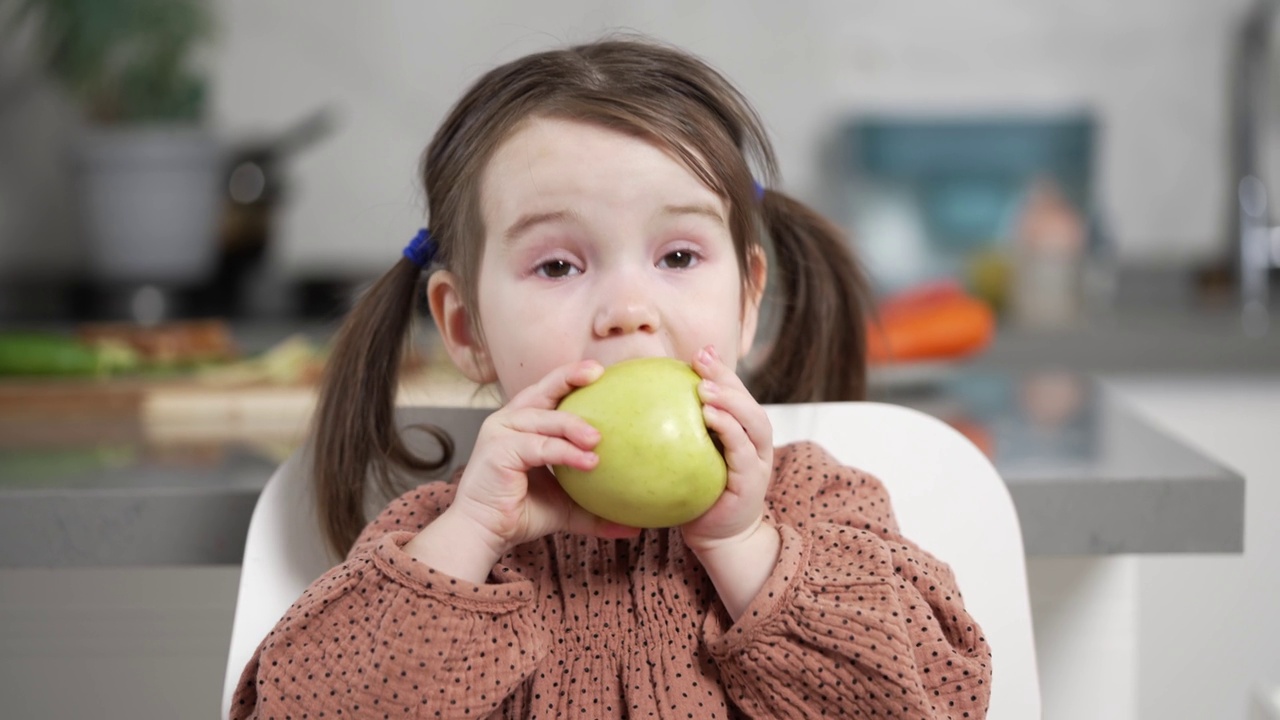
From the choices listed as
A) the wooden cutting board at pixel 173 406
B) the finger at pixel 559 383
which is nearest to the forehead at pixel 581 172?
the finger at pixel 559 383

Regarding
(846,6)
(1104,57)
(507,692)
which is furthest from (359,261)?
(507,692)

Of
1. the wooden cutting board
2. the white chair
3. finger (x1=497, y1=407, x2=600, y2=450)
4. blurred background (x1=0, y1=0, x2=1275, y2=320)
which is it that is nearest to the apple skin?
finger (x1=497, y1=407, x2=600, y2=450)

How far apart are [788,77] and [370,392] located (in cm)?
183

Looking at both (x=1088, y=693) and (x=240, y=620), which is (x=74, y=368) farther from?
(x=1088, y=693)

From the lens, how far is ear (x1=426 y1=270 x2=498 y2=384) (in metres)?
0.97

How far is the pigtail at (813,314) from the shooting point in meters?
1.12

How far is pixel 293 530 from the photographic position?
3.18 ft

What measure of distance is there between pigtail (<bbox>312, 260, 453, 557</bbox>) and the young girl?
0.7 inches

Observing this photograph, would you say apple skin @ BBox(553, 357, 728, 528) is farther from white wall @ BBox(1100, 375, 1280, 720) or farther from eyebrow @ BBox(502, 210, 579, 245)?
white wall @ BBox(1100, 375, 1280, 720)

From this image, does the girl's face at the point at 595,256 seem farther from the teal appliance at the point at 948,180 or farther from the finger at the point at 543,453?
the teal appliance at the point at 948,180

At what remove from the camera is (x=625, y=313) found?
0.83 metres

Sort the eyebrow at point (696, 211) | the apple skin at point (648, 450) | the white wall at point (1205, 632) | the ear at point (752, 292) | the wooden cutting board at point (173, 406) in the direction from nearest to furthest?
1. the apple skin at point (648, 450)
2. the eyebrow at point (696, 211)
3. the ear at point (752, 292)
4. the wooden cutting board at point (173, 406)
5. the white wall at point (1205, 632)

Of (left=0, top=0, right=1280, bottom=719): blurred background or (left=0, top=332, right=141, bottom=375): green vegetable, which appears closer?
(left=0, top=332, right=141, bottom=375): green vegetable

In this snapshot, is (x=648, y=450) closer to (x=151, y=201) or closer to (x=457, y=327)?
(x=457, y=327)
